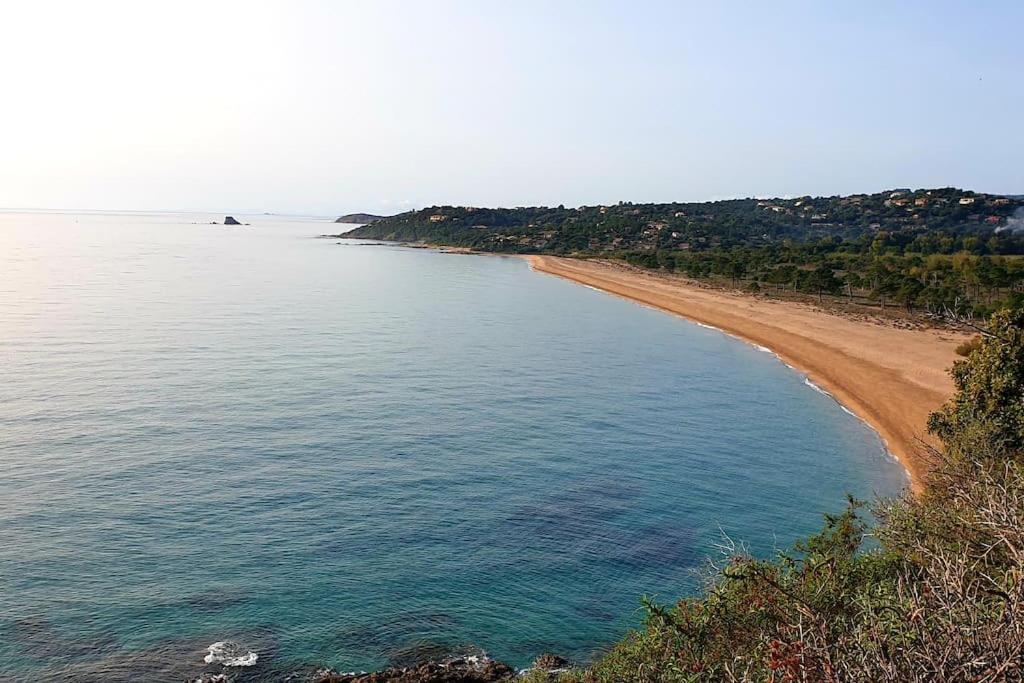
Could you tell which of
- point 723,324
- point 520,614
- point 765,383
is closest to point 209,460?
point 520,614

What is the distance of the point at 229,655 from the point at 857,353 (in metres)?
45.0

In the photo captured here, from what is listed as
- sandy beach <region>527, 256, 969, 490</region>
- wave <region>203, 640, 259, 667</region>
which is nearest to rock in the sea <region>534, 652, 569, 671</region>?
wave <region>203, 640, 259, 667</region>

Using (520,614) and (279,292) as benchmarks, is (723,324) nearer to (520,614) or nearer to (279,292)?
(279,292)

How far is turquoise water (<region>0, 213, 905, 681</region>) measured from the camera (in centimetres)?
1694

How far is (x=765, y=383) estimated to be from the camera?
43.9 metres

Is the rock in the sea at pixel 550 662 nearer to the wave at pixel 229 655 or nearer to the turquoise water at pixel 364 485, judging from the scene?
the turquoise water at pixel 364 485

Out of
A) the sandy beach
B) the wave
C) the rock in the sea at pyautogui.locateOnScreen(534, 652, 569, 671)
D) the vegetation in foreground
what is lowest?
the rock in the sea at pyautogui.locateOnScreen(534, 652, 569, 671)

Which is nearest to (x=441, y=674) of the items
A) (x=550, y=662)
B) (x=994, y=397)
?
(x=550, y=662)

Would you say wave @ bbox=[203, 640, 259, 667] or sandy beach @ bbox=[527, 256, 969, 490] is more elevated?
sandy beach @ bbox=[527, 256, 969, 490]

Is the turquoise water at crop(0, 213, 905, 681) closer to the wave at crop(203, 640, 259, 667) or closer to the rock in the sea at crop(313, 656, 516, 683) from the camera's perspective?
the wave at crop(203, 640, 259, 667)

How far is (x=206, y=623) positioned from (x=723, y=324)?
5717cm

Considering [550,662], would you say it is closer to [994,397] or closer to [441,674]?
[441,674]

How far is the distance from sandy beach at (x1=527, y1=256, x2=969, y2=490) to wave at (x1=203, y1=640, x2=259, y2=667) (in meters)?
16.6

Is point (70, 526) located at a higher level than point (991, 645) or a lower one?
lower
